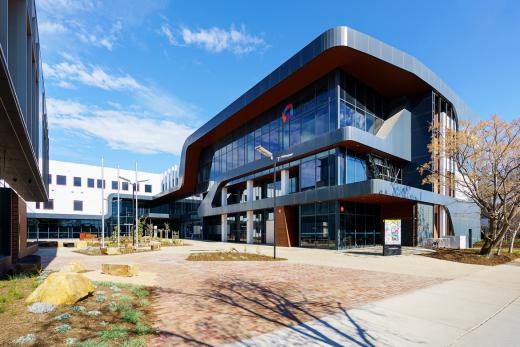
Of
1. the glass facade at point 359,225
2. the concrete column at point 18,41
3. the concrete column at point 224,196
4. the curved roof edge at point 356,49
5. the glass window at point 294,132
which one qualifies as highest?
the curved roof edge at point 356,49

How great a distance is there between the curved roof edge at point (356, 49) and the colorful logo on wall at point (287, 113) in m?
3.20

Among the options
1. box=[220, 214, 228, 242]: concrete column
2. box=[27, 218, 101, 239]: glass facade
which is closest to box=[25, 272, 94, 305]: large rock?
box=[220, 214, 228, 242]: concrete column

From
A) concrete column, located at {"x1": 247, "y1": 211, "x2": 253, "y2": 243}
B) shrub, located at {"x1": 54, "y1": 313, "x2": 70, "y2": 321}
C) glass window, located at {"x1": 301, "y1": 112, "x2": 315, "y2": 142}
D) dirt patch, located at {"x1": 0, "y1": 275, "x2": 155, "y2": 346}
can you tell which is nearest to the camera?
dirt patch, located at {"x1": 0, "y1": 275, "x2": 155, "y2": 346}

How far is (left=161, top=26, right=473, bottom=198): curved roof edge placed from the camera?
2617 centimetres

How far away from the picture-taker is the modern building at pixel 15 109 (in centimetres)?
646

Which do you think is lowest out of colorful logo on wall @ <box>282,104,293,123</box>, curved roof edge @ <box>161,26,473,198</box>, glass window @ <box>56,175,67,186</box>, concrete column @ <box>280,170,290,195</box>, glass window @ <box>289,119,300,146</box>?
concrete column @ <box>280,170,290,195</box>

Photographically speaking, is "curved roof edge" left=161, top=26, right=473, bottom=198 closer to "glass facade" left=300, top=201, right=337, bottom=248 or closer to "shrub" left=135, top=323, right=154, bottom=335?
"glass facade" left=300, top=201, right=337, bottom=248

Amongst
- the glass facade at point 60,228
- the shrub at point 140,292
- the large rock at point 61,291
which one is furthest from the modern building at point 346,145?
the glass facade at point 60,228

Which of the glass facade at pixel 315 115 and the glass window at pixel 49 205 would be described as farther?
the glass window at pixel 49 205

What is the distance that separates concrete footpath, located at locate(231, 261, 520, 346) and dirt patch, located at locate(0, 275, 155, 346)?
2005 millimetres

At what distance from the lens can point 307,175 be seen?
105 feet

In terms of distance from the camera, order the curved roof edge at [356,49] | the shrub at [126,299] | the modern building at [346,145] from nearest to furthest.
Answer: the shrub at [126,299]
the curved roof edge at [356,49]
the modern building at [346,145]

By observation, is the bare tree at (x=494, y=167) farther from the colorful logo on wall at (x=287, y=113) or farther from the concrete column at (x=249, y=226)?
the concrete column at (x=249, y=226)

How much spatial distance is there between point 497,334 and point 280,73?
28991 millimetres
